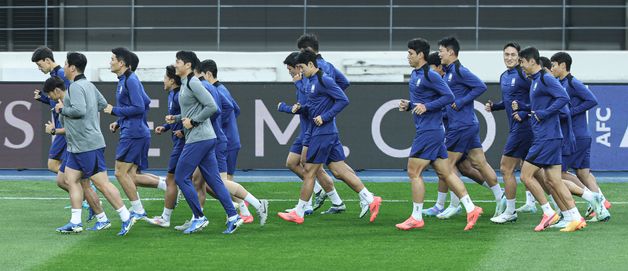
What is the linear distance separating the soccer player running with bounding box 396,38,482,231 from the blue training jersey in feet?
2.57

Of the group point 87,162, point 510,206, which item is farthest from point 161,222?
point 510,206

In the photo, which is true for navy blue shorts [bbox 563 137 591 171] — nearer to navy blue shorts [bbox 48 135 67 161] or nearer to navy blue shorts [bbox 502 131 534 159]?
navy blue shorts [bbox 502 131 534 159]

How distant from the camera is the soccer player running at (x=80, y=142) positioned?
12656mm

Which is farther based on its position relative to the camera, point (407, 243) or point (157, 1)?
point (157, 1)

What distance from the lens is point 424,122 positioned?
13.4 m

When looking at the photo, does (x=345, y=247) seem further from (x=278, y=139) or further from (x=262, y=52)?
(x=262, y=52)

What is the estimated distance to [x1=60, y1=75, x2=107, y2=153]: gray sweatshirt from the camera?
12.6 m

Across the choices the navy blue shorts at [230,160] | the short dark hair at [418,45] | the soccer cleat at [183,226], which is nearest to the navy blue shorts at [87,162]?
the soccer cleat at [183,226]

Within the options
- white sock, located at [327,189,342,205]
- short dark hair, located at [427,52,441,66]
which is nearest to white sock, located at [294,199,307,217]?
white sock, located at [327,189,342,205]

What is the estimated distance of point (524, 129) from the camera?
14.1 m

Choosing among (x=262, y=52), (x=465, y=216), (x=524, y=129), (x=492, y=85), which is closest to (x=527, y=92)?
(x=524, y=129)

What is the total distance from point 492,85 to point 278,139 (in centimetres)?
361

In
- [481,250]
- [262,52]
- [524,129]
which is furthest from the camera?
[262,52]

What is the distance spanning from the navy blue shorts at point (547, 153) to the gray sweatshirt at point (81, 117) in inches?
177
